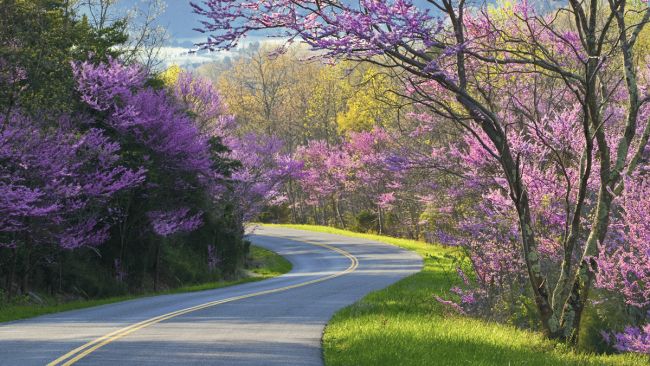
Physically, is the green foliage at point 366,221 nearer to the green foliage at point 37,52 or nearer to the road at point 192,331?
the road at point 192,331

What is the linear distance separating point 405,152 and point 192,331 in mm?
13221

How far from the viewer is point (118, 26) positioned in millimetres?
26266

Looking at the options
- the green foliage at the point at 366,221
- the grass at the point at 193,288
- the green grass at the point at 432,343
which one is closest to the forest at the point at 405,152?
the green grass at the point at 432,343

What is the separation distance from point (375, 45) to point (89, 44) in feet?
66.1

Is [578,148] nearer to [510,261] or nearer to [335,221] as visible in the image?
[510,261]

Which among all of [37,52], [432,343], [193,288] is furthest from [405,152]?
[432,343]

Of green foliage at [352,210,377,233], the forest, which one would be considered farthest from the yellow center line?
green foliage at [352,210,377,233]

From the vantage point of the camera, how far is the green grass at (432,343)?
28.5 feet

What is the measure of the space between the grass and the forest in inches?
45.3

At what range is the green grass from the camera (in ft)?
28.5

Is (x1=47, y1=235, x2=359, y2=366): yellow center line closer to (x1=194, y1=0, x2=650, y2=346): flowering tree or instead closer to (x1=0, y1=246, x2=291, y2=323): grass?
(x1=0, y1=246, x2=291, y2=323): grass

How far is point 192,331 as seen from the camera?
1152cm

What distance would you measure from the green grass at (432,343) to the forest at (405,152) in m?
0.52

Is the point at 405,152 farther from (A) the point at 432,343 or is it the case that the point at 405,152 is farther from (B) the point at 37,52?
(A) the point at 432,343
